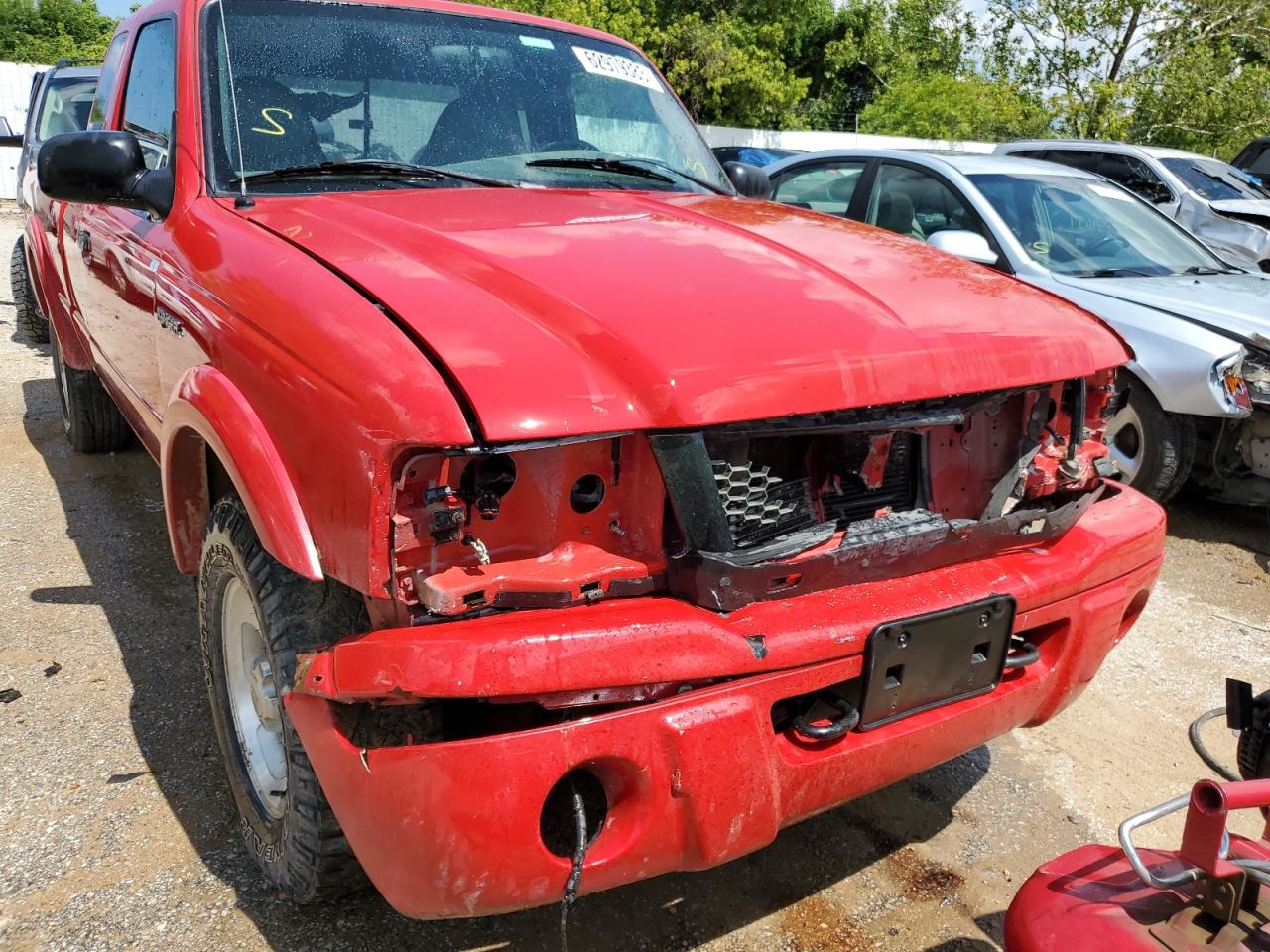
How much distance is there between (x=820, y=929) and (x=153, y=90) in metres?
3.01

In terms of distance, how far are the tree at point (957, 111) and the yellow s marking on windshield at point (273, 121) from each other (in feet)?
70.9

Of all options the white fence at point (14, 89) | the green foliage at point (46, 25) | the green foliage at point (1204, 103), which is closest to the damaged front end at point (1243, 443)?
the green foliage at point (1204, 103)

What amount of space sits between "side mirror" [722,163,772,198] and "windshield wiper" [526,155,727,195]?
0.39 m

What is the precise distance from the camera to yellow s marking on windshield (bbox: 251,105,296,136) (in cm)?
272

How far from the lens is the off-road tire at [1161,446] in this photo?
4.83 metres

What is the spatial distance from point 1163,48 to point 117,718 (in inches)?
880

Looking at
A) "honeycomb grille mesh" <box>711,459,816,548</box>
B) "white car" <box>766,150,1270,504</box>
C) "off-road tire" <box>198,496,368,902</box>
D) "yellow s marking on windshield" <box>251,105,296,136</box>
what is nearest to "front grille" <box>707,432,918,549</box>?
"honeycomb grille mesh" <box>711,459,816,548</box>

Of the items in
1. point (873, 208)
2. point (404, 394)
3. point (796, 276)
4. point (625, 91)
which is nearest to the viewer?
point (404, 394)

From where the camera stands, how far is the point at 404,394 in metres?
1.68

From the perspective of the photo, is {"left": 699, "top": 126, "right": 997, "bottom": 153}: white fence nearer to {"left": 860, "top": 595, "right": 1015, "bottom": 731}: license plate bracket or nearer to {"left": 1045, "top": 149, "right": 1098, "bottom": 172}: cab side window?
{"left": 1045, "top": 149, "right": 1098, "bottom": 172}: cab side window

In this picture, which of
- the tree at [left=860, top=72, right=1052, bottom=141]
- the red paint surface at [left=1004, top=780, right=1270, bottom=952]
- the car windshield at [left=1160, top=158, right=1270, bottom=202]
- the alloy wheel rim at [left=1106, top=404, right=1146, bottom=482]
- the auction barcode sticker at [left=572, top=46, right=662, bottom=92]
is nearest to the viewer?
the red paint surface at [left=1004, top=780, right=1270, bottom=952]

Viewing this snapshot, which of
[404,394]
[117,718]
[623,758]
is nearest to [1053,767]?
[623,758]

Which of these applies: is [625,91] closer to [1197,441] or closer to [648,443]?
[648,443]

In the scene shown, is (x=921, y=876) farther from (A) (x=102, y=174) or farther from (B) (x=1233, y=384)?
(B) (x=1233, y=384)
